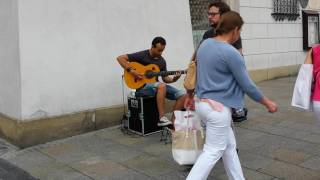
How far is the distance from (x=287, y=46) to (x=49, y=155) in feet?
25.0

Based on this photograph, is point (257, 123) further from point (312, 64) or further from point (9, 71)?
point (9, 71)

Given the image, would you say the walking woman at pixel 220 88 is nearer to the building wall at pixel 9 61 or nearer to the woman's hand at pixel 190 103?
the woman's hand at pixel 190 103

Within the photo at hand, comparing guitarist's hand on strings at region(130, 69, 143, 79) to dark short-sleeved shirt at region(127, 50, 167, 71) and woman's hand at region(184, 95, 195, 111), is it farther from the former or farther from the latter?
woman's hand at region(184, 95, 195, 111)

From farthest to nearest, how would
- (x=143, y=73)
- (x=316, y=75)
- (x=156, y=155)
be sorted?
(x=143, y=73)
(x=156, y=155)
(x=316, y=75)

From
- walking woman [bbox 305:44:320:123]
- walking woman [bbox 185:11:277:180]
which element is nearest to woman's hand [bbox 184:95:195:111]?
walking woman [bbox 185:11:277:180]

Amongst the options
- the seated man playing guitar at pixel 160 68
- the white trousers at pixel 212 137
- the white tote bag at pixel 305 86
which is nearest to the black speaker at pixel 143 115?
the seated man playing guitar at pixel 160 68

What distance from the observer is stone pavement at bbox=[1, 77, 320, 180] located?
4.73m

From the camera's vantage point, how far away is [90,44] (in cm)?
636

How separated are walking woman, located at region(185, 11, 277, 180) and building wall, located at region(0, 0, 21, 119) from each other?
301 cm

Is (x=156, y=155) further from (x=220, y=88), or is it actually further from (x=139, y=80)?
(x=220, y=88)

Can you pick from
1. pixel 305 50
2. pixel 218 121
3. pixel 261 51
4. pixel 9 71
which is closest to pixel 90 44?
pixel 9 71

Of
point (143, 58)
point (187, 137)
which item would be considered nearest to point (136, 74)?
point (143, 58)

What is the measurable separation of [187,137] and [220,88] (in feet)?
2.46

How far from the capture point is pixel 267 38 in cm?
1067
